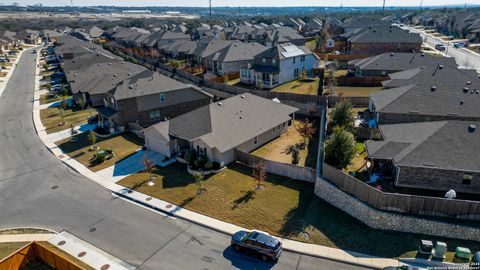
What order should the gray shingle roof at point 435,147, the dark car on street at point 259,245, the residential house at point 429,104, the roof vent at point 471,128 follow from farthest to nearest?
the residential house at point 429,104 → the roof vent at point 471,128 → the gray shingle roof at point 435,147 → the dark car on street at point 259,245

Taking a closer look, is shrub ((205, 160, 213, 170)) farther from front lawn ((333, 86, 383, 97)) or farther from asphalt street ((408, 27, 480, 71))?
asphalt street ((408, 27, 480, 71))

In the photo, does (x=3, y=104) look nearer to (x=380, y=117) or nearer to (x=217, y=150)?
(x=217, y=150)

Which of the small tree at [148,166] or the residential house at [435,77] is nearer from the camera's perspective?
the small tree at [148,166]

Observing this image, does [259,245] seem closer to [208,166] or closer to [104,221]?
[208,166]

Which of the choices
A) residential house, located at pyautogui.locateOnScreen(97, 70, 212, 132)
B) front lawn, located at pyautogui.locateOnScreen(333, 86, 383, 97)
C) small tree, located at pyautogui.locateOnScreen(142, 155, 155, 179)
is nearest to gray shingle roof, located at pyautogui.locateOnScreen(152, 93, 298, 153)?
small tree, located at pyautogui.locateOnScreen(142, 155, 155, 179)

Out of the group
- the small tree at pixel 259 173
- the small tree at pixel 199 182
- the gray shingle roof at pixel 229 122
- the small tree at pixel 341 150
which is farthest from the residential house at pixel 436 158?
the small tree at pixel 199 182

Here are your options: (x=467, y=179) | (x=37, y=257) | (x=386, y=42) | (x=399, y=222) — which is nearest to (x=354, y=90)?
(x=386, y=42)

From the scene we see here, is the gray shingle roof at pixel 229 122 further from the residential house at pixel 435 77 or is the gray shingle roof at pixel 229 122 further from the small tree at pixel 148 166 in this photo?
the residential house at pixel 435 77
